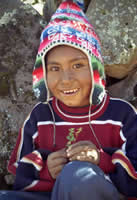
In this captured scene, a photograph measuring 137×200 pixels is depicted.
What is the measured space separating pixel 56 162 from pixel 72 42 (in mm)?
848

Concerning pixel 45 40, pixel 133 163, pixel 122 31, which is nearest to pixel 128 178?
pixel 133 163

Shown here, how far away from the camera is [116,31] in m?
3.18

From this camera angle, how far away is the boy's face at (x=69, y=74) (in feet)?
8.37

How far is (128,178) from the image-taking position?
2455 mm

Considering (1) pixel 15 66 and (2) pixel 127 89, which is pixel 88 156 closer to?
(2) pixel 127 89

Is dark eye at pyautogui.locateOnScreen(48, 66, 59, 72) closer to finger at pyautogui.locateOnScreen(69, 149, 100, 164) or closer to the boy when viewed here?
the boy

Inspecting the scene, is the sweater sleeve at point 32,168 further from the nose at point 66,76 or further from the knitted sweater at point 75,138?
the nose at point 66,76

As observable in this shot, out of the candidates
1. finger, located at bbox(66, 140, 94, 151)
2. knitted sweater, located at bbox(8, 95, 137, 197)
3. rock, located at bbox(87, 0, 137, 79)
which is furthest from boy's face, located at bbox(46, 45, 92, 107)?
rock, located at bbox(87, 0, 137, 79)

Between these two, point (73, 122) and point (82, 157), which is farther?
point (73, 122)

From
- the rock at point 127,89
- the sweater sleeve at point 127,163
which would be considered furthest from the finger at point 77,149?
the rock at point 127,89

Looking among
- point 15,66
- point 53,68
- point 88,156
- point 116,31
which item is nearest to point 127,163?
point 88,156

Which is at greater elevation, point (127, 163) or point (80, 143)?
point (80, 143)

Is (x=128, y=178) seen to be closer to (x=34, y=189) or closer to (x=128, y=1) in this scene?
(x=34, y=189)

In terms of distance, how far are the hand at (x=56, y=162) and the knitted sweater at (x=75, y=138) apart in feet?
0.21
